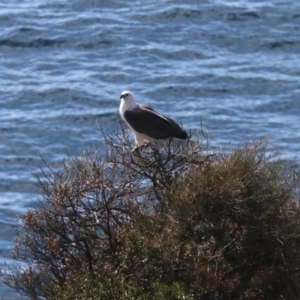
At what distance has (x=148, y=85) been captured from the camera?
20609 millimetres

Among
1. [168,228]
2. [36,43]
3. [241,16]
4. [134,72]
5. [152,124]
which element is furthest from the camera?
[241,16]

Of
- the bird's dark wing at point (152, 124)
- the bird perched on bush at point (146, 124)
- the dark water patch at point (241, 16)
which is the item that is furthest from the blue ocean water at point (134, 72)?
the bird's dark wing at point (152, 124)

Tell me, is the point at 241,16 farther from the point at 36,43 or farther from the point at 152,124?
the point at 152,124

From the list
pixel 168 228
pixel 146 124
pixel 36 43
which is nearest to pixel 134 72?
pixel 36 43

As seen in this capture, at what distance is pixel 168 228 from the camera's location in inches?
305

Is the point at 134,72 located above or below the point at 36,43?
below

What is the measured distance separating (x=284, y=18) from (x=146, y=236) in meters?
17.4

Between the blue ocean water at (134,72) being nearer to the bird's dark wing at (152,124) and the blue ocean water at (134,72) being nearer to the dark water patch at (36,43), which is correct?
the dark water patch at (36,43)

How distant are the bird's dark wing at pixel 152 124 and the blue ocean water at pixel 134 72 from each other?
5931mm

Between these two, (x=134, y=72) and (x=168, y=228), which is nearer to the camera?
(x=168, y=228)

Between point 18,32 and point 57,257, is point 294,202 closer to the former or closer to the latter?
point 57,257

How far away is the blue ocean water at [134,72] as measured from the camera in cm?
1820

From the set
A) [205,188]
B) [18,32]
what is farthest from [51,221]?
[18,32]

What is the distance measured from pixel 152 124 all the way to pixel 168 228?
1762mm
